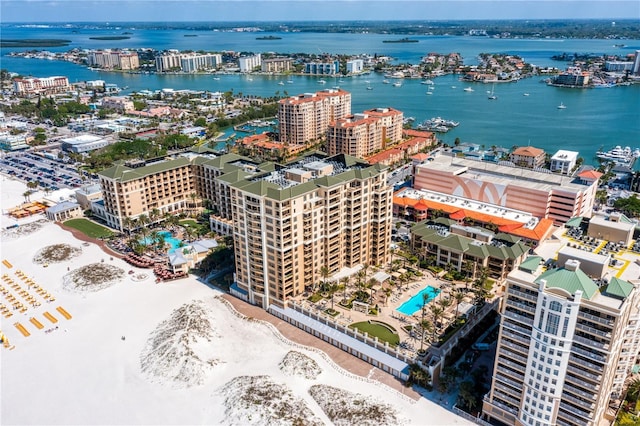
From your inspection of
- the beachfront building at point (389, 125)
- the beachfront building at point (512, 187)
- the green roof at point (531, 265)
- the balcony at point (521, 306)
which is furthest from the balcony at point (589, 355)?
the beachfront building at point (389, 125)

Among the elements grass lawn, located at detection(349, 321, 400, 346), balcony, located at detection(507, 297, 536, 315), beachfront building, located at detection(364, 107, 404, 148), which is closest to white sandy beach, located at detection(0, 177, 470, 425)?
grass lawn, located at detection(349, 321, 400, 346)

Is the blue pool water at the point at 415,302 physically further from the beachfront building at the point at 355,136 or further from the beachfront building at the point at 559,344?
the beachfront building at the point at 355,136

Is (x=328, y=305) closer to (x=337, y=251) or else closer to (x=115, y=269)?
(x=337, y=251)

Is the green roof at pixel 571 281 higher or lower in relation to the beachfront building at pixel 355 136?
higher

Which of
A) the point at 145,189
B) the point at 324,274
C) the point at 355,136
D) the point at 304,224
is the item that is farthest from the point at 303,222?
the point at 355,136

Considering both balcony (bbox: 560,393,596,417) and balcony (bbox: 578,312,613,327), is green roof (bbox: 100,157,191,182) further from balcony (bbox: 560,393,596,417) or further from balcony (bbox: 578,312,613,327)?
balcony (bbox: 560,393,596,417)
